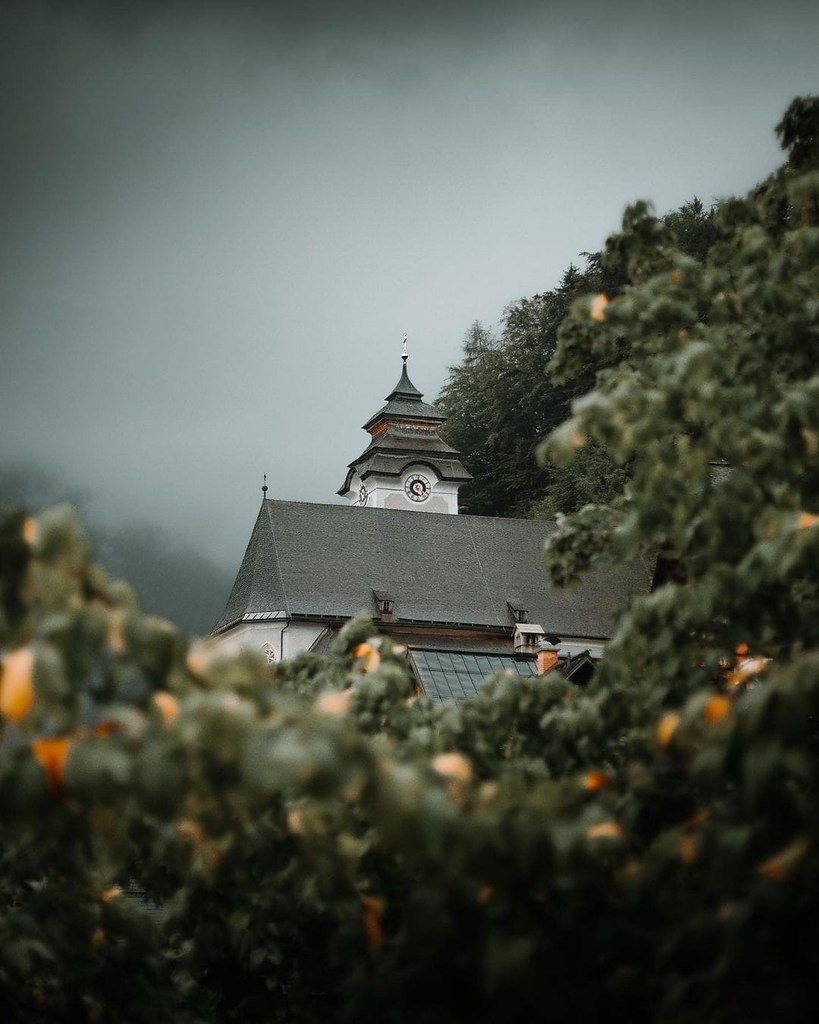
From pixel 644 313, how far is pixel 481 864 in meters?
2.73

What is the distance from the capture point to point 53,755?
2785 millimetres

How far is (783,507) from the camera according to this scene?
13.9 feet

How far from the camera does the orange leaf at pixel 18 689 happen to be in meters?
2.62

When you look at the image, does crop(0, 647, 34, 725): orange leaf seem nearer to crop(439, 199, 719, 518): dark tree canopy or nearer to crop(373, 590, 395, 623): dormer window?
crop(373, 590, 395, 623): dormer window

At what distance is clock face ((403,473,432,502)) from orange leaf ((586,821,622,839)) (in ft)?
177

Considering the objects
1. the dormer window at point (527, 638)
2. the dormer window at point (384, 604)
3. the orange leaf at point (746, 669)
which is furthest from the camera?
the dormer window at point (384, 604)

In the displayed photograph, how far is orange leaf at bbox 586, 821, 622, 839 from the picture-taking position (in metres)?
3.11

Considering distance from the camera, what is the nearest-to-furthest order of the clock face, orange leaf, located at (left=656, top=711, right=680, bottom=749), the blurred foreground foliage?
the blurred foreground foliage, orange leaf, located at (left=656, top=711, right=680, bottom=749), the clock face

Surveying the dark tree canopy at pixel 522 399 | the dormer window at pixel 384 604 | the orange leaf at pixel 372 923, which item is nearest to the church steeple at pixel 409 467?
the dark tree canopy at pixel 522 399

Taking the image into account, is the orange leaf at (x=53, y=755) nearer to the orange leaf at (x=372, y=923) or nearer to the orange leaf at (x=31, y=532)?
the orange leaf at (x=31, y=532)

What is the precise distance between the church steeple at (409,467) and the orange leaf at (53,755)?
53150 mm

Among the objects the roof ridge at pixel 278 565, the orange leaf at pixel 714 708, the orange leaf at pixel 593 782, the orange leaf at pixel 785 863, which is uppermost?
the roof ridge at pixel 278 565

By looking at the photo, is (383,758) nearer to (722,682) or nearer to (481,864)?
(481,864)

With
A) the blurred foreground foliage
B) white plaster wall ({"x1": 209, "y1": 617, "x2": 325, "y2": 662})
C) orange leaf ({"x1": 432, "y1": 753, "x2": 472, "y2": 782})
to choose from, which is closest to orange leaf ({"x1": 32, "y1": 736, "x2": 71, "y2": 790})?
the blurred foreground foliage
